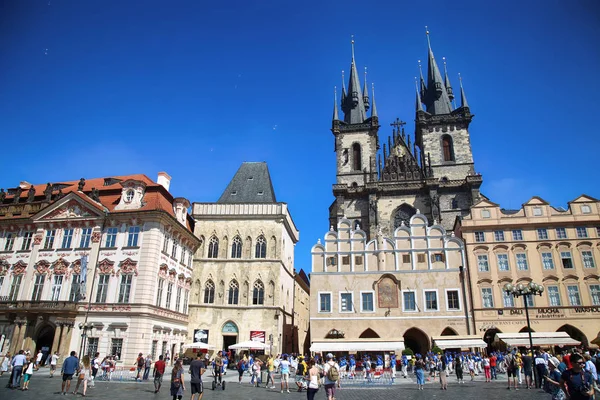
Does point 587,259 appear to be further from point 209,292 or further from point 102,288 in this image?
point 102,288

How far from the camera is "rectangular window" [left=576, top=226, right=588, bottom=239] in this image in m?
35.4

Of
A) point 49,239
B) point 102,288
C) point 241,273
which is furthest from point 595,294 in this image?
point 49,239

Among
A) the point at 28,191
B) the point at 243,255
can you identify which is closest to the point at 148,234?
the point at 243,255

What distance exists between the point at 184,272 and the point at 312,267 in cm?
1101

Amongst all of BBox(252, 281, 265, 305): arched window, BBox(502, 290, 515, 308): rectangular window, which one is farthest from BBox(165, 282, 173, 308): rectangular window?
BBox(502, 290, 515, 308): rectangular window

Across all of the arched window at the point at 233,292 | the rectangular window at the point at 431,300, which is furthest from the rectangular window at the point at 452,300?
the arched window at the point at 233,292

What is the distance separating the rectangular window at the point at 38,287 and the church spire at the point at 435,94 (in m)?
52.4

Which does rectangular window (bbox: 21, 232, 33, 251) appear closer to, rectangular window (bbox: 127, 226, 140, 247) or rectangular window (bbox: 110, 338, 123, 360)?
rectangular window (bbox: 127, 226, 140, 247)

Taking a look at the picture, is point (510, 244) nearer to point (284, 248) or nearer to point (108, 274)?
point (284, 248)

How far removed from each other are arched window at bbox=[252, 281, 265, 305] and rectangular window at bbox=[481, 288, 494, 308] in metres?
18.3

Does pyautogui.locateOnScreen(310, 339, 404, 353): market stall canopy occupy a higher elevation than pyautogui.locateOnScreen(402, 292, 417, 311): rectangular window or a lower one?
lower

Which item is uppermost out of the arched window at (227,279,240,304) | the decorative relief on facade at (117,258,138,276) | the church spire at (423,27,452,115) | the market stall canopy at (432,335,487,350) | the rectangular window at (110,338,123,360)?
the church spire at (423,27,452,115)

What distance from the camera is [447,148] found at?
58.0 m

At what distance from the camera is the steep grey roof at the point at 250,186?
41.9 m
